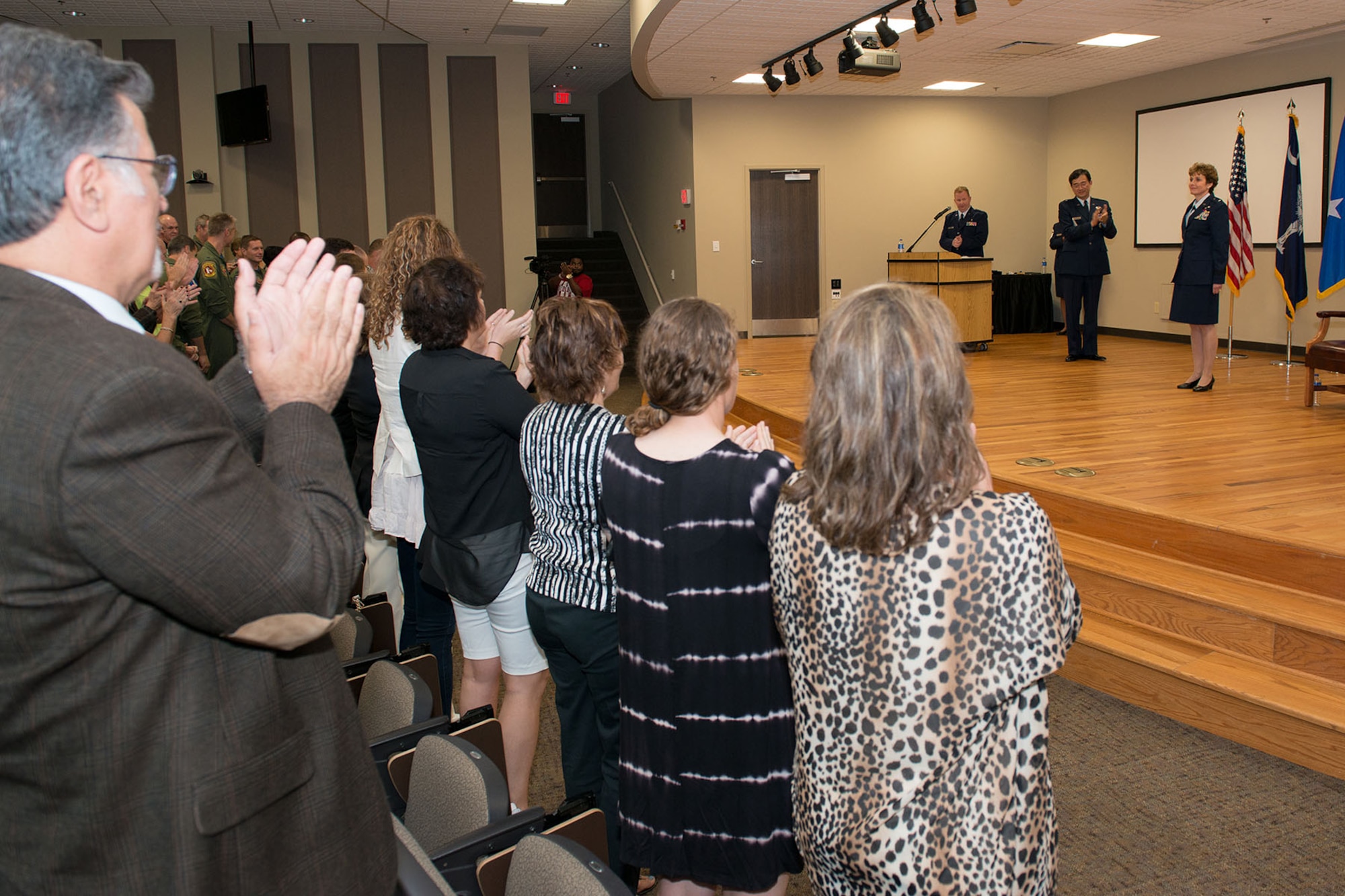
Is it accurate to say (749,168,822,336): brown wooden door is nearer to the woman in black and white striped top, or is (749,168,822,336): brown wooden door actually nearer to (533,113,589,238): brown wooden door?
(533,113,589,238): brown wooden door

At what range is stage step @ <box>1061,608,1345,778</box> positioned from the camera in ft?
9.20

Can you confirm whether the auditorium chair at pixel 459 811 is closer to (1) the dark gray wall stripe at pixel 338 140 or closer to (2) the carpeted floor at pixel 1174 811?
(2) the carpeted floor at pixel 1174 811

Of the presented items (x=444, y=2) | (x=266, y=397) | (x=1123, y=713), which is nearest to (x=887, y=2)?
(x=444, y=2)

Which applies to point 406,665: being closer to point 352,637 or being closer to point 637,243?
point 352,637

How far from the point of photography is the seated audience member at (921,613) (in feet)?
4.17

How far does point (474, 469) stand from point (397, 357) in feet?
1.81

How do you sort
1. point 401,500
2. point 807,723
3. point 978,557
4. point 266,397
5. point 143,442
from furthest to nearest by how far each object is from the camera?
point 401,500 < point 807,723 < point 978,557 < point 266,397 < point 143,442

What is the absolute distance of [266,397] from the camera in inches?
41.1

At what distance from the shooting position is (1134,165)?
37.1ft

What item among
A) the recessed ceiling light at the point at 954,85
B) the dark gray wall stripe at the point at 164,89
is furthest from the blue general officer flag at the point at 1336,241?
the dark gray wall stripe at the point at 164,89

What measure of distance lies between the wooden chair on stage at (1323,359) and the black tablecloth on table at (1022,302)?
582 centimetres

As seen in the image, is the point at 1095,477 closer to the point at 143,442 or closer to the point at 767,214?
the point at 143,442

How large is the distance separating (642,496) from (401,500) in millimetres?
1298

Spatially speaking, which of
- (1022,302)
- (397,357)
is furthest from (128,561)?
(1022,302)
